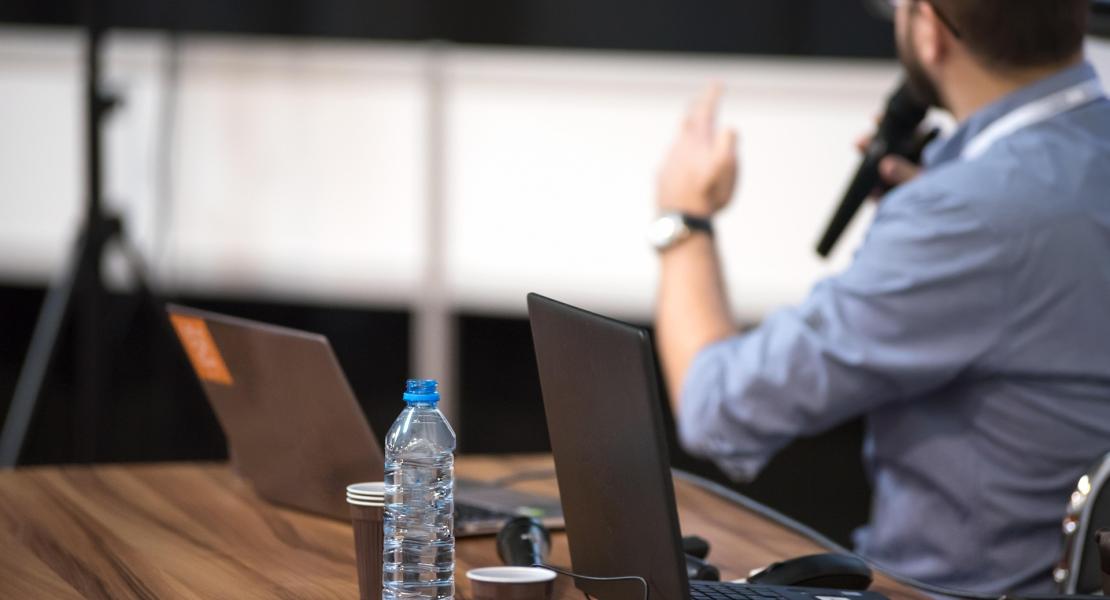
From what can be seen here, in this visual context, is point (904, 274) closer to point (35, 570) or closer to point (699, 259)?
point (699, 259)

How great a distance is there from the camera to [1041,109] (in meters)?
1.57

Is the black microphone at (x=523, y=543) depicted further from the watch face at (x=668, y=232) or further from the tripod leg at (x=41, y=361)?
the tripod leg at (x=41, y=361)


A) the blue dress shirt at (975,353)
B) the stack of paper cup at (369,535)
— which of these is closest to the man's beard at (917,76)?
the blue dress shirt at (975,353)

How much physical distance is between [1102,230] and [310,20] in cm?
216

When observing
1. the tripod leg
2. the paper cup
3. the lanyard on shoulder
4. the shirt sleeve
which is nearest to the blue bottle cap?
the paper cup

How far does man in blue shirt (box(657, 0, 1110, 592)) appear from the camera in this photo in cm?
145

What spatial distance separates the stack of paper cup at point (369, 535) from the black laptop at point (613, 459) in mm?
149

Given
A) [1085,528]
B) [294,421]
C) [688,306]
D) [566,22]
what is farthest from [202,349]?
[566,22]

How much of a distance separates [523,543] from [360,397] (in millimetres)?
2080

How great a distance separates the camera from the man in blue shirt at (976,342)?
4.75 ft

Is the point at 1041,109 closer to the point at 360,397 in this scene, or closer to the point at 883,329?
the point at 883,329

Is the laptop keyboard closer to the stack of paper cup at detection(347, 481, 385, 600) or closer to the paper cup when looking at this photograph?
the paper cup

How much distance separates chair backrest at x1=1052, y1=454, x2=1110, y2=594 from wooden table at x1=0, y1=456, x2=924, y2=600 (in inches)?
9.4

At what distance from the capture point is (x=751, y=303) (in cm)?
304
